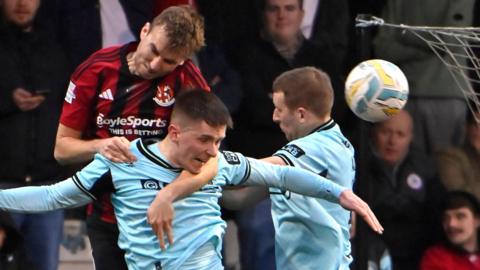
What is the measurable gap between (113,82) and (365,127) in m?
2.03

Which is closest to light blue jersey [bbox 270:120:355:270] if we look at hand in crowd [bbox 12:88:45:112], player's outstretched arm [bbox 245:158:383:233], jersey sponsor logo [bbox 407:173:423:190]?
player's outstretched arm [bbox 245:158:383:233]

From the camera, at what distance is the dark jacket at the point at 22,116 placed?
8.32 m

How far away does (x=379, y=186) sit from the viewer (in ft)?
30.2

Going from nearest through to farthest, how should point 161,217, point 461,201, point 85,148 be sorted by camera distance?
point 161,217 → point 85,148 → point 461,201

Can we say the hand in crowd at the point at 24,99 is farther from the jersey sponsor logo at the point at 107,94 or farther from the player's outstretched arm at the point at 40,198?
the player's outstretched arm at the point at 40,198

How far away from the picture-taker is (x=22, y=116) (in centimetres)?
834

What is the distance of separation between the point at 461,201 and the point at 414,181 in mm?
319

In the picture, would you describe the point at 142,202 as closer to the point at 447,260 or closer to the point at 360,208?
the point at 360,208

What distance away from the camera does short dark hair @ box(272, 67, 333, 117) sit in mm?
7113

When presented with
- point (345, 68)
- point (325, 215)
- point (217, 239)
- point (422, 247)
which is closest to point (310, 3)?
point (345, 68)

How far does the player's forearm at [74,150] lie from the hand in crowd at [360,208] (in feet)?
3.71

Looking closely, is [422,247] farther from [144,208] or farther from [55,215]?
[144,208]

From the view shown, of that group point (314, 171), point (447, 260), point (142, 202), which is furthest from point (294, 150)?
point (447, 260)

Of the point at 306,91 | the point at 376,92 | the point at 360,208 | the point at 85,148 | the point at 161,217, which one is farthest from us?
the point at 376,92
